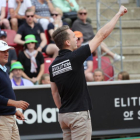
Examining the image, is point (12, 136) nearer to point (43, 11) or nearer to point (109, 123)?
point (109, 123)

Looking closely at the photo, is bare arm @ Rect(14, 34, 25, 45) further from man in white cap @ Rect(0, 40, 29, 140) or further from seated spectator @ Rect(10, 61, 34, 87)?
man in white cap @ Rect(0, 40, 29, 140)

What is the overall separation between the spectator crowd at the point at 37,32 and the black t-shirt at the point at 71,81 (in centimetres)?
431

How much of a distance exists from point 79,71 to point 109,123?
13.3 feet

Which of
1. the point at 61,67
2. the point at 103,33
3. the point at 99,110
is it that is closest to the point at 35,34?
the point at 99,110

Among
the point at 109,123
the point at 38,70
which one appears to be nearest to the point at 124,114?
the point at 109,123

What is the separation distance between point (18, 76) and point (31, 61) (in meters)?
0.97

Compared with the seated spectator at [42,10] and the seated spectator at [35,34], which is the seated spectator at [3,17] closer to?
the seated spectator at [35,34]

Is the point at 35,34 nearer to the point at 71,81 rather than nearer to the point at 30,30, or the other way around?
the point at 30,30

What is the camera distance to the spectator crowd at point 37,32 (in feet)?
31.4

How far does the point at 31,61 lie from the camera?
993cm

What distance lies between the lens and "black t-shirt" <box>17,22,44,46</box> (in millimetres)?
10641

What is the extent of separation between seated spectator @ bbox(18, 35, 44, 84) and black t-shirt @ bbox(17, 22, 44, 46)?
689mm

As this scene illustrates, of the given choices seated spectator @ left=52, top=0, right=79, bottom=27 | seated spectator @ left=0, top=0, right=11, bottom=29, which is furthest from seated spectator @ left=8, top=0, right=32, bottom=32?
seated spectator @ left=52, top=0, right=79, bottom=27

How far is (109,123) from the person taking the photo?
27.2 ft
